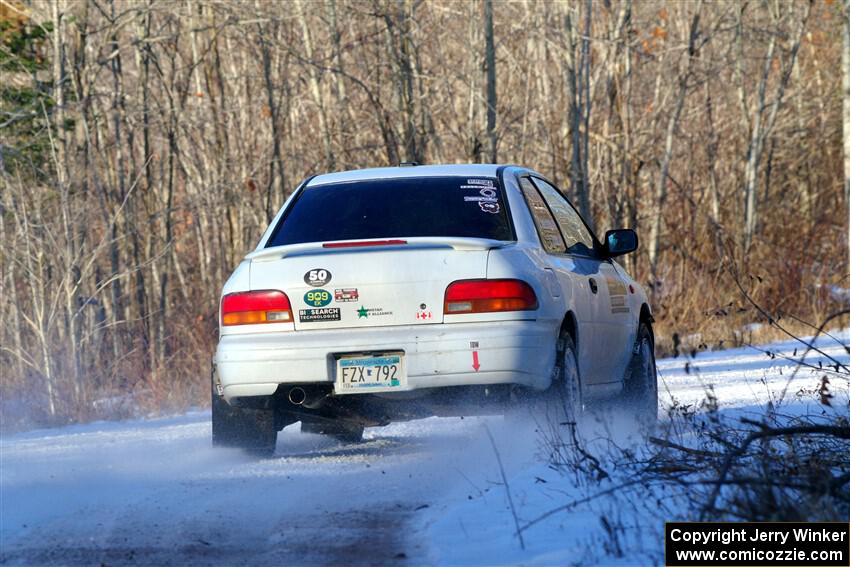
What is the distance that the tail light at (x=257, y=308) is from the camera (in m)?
7.43

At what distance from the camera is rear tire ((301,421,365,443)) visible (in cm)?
824

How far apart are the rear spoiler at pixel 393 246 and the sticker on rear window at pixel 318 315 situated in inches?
12.4

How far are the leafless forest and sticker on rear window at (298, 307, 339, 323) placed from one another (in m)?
6.34

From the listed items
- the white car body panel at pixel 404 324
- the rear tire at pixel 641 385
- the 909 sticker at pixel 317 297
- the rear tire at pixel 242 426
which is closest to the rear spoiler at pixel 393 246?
the white car body panel at pixel 404 324

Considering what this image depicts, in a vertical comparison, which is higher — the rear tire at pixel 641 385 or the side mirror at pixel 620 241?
the side mirror at pixel 620 241

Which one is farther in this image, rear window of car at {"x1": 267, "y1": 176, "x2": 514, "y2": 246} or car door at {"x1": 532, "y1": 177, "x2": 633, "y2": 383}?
car door at {"x1": 532, "y1": 177, "x2": 633, "y2": 383}

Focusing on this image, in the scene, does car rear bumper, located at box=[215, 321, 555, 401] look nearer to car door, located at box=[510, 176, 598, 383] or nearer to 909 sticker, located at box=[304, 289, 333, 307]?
909 sticker, located at box=[304, 289, 333, 307]

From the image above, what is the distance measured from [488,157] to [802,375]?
10.1 metres

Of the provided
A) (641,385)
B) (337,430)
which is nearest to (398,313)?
(337,430)

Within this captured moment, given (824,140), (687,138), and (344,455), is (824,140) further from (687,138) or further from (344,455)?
(344,455)

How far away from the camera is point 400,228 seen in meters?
7.83

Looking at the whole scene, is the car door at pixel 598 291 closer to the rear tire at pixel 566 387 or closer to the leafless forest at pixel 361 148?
the rear tire at pixel 566 387

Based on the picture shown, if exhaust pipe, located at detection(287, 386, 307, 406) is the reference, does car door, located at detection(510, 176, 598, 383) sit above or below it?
above

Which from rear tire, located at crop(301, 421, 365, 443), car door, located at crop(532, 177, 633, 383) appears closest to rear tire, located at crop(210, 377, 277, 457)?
rear tire, located at crop(301, 421, 365, 443)
